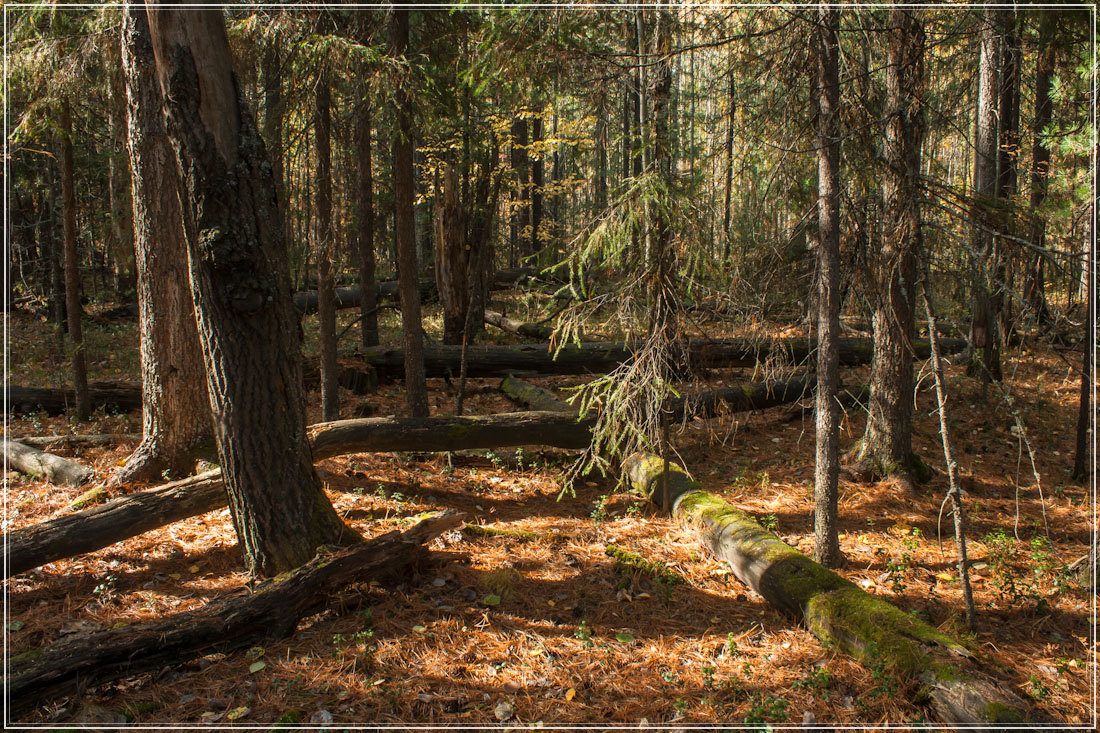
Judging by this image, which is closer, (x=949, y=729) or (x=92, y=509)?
(x=949, y=729)

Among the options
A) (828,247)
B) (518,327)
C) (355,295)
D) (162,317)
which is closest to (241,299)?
(162,317)

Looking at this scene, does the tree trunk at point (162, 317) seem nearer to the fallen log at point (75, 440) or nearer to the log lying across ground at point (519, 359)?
the fallen log at point (75, 440)

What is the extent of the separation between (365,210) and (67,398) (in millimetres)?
5208

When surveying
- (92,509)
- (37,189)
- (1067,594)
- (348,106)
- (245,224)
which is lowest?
(1067,594)

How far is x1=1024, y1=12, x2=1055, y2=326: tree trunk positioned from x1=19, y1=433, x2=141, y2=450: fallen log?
932cm

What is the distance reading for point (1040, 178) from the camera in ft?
39.5

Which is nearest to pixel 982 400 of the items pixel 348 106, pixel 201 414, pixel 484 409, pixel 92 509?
pixel 484 409

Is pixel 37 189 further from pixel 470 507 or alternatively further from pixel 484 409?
pixel 470 507

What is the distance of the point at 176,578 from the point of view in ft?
16.0

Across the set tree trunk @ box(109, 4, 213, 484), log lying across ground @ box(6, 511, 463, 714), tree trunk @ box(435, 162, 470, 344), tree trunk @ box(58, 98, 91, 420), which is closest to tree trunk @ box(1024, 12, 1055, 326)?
log lying across ground @ box(6, 511, 463, 714)

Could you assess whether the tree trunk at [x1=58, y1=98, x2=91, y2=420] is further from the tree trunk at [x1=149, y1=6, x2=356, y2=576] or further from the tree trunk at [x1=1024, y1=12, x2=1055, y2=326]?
the tree trunk at [x1=1024, y1=12, x2=1055, y2=326]

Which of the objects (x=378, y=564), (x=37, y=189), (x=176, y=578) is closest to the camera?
(x=378, y=564)

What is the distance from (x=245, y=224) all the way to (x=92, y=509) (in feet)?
9.35

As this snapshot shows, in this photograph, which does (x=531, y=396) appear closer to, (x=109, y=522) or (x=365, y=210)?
(x=365, y=210)
